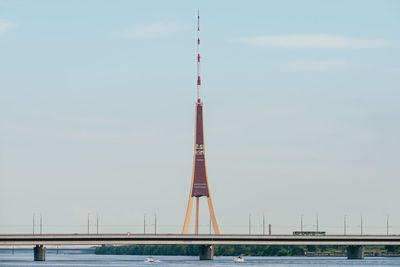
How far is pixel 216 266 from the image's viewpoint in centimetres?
19062

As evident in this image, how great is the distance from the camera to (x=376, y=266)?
190m

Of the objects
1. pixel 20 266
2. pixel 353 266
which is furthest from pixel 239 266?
pixel 20 266

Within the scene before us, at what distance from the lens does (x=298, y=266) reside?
192 metres

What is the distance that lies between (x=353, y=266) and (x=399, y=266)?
25.9 ft

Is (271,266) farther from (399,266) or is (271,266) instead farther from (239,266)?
(399,266)

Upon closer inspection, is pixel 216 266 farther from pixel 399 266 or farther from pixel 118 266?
pixel 399 266

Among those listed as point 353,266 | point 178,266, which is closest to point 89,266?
point 178,266

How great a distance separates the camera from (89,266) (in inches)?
7795

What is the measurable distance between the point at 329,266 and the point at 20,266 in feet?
177

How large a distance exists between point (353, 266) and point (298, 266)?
9.47m

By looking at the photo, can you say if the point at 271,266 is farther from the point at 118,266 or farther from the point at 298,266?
the point at 118,266

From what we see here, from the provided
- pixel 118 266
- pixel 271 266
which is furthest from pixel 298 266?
pixel 118 266

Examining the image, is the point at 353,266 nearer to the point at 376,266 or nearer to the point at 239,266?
the point at 376,266

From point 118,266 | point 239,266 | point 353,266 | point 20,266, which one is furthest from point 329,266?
point 20,266
